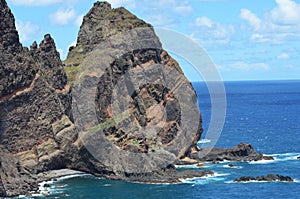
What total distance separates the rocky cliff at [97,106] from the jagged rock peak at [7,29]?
26cm

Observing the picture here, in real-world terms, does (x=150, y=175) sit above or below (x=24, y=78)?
below

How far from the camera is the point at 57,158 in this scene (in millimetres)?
143000

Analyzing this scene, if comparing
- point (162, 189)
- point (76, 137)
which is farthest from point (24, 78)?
point (162, 189)

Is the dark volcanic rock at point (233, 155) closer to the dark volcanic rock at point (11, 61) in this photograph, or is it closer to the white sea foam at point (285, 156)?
the white sea foam at point (285, 156)

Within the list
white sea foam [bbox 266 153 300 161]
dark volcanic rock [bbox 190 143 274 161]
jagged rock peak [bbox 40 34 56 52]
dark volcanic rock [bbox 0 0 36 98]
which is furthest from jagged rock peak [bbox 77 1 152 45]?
white sea foam [bbox 266 153 300 161]

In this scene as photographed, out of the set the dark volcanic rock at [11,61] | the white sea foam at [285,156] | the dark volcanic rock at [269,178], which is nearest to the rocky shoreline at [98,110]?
the dark volcanic rock at [11,61]

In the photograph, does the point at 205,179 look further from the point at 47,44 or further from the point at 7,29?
the point at 47,44

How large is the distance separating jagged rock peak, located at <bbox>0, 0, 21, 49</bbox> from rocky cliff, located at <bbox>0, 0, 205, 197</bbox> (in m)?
0.26

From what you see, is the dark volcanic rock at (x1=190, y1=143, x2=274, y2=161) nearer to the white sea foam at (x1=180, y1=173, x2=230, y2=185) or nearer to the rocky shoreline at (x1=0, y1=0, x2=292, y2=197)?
the rocky shoreline at (x1=0, y1=0, x2=292, y2=197)

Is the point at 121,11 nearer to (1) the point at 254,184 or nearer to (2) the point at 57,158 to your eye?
(2) the point at 57,158

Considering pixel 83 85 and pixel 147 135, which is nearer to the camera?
pixel 147 135

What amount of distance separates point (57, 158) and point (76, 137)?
8.04 m

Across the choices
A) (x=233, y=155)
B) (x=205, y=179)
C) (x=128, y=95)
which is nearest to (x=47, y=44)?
(x=128, y=95)

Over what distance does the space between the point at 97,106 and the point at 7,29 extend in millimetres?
35387
